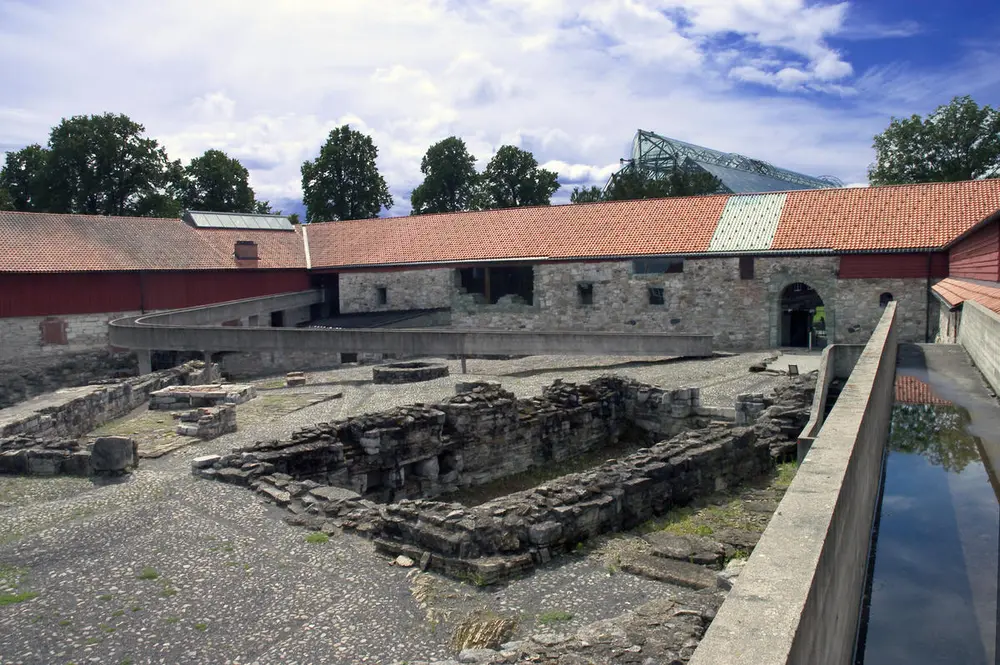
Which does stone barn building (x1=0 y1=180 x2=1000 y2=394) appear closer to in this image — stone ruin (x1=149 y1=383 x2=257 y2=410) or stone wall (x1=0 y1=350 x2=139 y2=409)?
stone wall (x1=0 y1=350 x2=139 y2=409)

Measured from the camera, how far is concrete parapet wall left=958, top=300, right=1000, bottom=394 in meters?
11.7

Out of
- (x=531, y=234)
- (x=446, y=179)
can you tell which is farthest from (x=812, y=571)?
(x=446, y=179)

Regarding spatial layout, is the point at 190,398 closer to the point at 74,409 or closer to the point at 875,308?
the point at 74,409

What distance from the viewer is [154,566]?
782 centimetres

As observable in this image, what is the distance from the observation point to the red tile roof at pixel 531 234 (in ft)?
106

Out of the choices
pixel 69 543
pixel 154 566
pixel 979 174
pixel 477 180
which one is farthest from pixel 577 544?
pixel 477 180

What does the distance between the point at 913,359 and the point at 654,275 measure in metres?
13.4

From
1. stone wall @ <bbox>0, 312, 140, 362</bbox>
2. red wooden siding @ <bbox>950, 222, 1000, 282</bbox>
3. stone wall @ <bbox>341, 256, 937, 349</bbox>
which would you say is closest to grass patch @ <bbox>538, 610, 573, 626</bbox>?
red wooden siding @ <bbox>950, 222, 1000, 282</bbox>

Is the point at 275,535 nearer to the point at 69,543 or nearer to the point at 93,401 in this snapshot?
the point at 69,543

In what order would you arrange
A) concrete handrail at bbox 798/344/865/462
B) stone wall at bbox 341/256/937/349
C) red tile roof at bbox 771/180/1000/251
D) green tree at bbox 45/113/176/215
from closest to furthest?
1. concrete handrail at bbox 798/344/865/462
2. red tile roof at bbox 771/180/1000/251
3. stone wall at bbox 341/256/937/349
4. green tree at bbox 45/113/176/215

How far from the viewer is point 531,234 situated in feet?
116

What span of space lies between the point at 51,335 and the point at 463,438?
2524 centimetres

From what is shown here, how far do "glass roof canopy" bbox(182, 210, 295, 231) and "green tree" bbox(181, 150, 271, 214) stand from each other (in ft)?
53.0

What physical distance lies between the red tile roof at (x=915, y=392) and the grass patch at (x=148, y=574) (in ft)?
38.9
